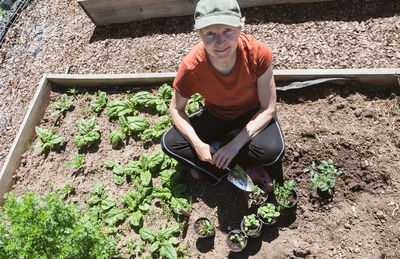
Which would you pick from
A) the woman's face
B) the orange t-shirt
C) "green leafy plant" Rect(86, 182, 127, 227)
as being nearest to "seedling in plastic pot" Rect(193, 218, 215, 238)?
"green leafy plant" Rect(86, 182, 127, 227)

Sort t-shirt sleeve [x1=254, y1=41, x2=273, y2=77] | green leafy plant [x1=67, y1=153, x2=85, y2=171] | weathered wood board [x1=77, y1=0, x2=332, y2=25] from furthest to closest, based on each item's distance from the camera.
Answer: weathered wood board [x1=77, y1=0, x2=332, y2=25] < green leafy plant [x1=67, y1=153, x2=85, y2=171] < t-shirt sleeve [x1=254, y1=41, x2=273, y2=77]

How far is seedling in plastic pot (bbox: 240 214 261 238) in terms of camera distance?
289 centimetres

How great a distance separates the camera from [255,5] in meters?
4.23

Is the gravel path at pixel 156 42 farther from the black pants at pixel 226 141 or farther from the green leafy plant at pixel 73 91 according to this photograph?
the black pants at pixel 226 141

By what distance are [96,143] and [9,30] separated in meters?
3.00

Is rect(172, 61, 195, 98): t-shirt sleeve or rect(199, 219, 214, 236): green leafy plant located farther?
rect(199, 219, 214, 236): green leafy plant

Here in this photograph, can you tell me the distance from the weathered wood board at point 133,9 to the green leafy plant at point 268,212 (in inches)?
103

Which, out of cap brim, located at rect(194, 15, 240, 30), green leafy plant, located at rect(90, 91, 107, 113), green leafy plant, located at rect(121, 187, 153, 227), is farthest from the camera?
green leafy plant, located at rect(90, 91, 107, 113)

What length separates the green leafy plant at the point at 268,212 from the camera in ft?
9.48

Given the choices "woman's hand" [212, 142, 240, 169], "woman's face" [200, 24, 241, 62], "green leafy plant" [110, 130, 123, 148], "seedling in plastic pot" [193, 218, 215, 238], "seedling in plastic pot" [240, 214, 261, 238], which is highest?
"woman's face" [200, 24, 241, 62]

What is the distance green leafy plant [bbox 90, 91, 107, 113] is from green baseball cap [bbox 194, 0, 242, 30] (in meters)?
2.24

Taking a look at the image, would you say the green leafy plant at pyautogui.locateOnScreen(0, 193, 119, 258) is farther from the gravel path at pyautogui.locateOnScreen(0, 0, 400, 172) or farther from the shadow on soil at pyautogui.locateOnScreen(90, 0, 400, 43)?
the shadow on soil at pyautogui.locateOnScreen(90, 0, 400, 43)

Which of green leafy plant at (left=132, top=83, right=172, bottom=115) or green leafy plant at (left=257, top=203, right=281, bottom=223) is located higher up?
green leafy plant at (left=132, top=83, right=172, bottom=115)

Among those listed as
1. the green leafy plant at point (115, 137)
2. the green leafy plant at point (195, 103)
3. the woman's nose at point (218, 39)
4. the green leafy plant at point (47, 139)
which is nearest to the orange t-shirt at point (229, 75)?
the woman's nose at point (218, 39)
